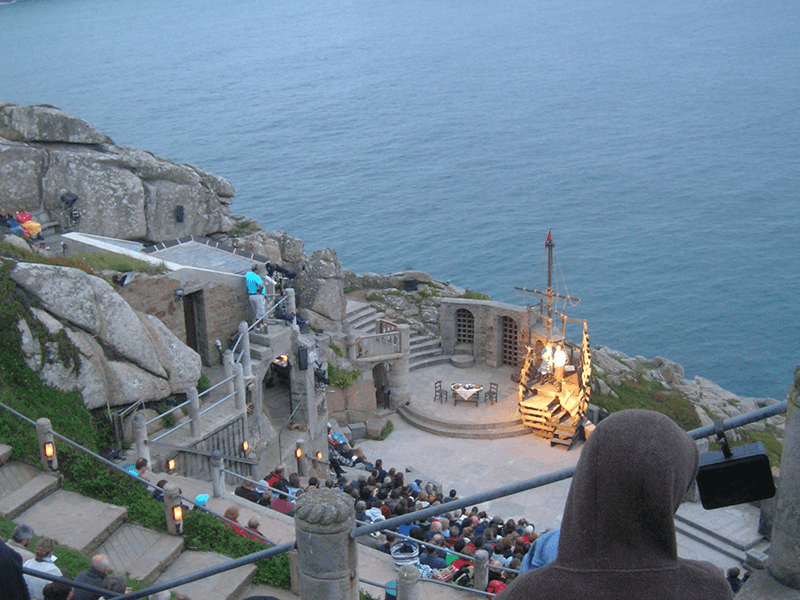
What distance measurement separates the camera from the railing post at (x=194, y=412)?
62.5ft

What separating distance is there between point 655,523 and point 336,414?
28927mm

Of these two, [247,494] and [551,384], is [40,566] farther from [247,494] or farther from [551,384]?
[551,384]

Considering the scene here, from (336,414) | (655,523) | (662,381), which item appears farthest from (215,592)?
(662,381)

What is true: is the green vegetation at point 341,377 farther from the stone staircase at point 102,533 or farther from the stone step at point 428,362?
the stone staircase at point 102,533

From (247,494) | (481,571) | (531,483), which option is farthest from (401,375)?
(531,483)

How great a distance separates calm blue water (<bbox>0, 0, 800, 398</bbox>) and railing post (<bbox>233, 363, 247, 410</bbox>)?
3482 centimetres

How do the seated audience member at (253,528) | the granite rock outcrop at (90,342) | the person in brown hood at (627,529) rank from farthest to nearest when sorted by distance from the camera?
the granite rock outcrop at (90,342)
the seated audience member at (253,528)
the person in brown hood at (627,529)

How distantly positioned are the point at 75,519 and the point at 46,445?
5.31 feet

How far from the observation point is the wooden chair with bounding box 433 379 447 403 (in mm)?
33906

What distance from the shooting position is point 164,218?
30641 millimetres

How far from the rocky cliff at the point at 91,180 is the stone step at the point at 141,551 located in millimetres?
16913


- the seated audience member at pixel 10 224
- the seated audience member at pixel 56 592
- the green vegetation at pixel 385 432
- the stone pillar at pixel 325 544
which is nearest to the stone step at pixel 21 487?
the seated audience member at pixel 56 592

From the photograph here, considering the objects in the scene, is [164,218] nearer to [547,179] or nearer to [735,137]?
[547,179]

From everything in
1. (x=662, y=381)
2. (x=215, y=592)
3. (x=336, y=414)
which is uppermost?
(x=215, y=592)
